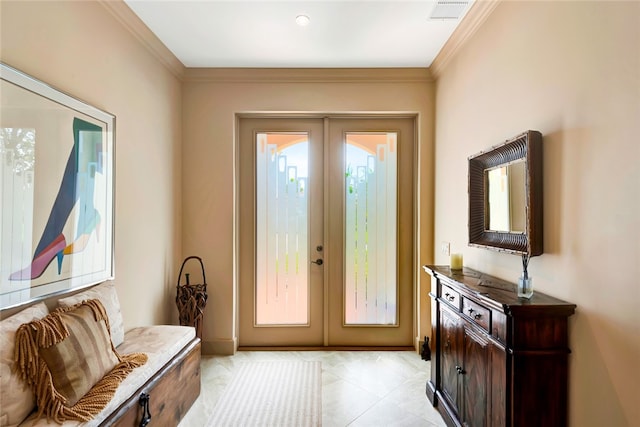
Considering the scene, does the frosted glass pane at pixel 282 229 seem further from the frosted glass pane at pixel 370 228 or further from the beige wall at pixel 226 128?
the frosted glass pane at pixel 370 228

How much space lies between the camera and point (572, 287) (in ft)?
4.69

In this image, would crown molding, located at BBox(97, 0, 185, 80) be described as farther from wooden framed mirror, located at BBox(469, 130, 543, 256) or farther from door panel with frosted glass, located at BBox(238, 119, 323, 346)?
wooden framed mirror, located at BBox(469, 130, 543, 256)

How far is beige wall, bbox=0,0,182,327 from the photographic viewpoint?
1663mm

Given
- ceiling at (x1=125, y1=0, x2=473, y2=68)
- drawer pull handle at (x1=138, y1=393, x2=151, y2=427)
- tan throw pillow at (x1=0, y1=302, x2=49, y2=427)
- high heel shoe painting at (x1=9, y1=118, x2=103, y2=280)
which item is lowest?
drawer pull handle at (x1=138, y1=393, x2=151, y2=427)

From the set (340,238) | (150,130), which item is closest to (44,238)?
(150,130)

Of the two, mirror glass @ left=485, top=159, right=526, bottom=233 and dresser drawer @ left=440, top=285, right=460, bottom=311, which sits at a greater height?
mirror glass @ left=485, top=159, right=526, bottom=233

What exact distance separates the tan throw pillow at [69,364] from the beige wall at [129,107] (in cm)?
70

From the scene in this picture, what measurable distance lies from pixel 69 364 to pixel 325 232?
2.34m

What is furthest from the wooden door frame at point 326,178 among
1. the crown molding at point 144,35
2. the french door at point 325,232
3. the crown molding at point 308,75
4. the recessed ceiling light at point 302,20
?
the recessed ceiling light at point 302,20

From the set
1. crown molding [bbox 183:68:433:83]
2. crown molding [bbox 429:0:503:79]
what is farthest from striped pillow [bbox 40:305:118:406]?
crown molding [bbox 429:0:503:79]

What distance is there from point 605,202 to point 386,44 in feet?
6.90

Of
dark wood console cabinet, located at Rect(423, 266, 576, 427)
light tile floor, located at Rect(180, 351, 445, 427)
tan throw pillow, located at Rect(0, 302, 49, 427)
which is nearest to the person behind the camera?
tan throw pillow, located at Rect(0, 302, 49, 427)

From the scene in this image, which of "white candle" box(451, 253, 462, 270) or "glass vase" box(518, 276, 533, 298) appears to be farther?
"white candle" box(451, 253, 462, 270)

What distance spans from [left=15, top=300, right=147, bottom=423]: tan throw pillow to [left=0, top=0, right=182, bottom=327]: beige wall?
700 mm
